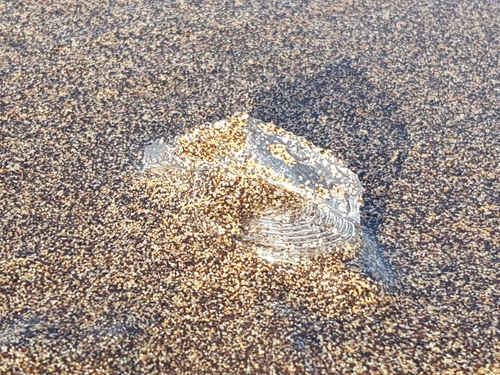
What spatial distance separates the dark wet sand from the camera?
264cm

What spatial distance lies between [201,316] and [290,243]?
605 mm

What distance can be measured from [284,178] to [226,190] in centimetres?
31

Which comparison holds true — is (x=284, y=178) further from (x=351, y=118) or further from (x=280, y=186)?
(x=351, y=118)

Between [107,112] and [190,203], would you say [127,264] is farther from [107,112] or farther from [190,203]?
[107,112]

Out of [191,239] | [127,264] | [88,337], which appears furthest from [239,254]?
[88,337]

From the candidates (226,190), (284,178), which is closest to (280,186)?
(284,178)

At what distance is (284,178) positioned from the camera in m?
3.24

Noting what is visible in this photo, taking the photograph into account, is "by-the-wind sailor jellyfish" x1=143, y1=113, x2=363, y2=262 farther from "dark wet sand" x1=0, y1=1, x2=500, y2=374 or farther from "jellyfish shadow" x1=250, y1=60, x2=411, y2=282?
"jellyfish shadow" x1=250, y1=60, x2=411, y2=282

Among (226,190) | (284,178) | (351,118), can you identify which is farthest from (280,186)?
(351,118)

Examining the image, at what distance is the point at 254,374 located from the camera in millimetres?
2502

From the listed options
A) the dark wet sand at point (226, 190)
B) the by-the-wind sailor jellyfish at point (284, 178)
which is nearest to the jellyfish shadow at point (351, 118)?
the dark wet sand at point (226, 190)

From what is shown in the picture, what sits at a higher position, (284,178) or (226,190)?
(284,178)

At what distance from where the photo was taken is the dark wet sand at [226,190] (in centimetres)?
264

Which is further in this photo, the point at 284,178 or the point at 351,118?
the point at 351,118
